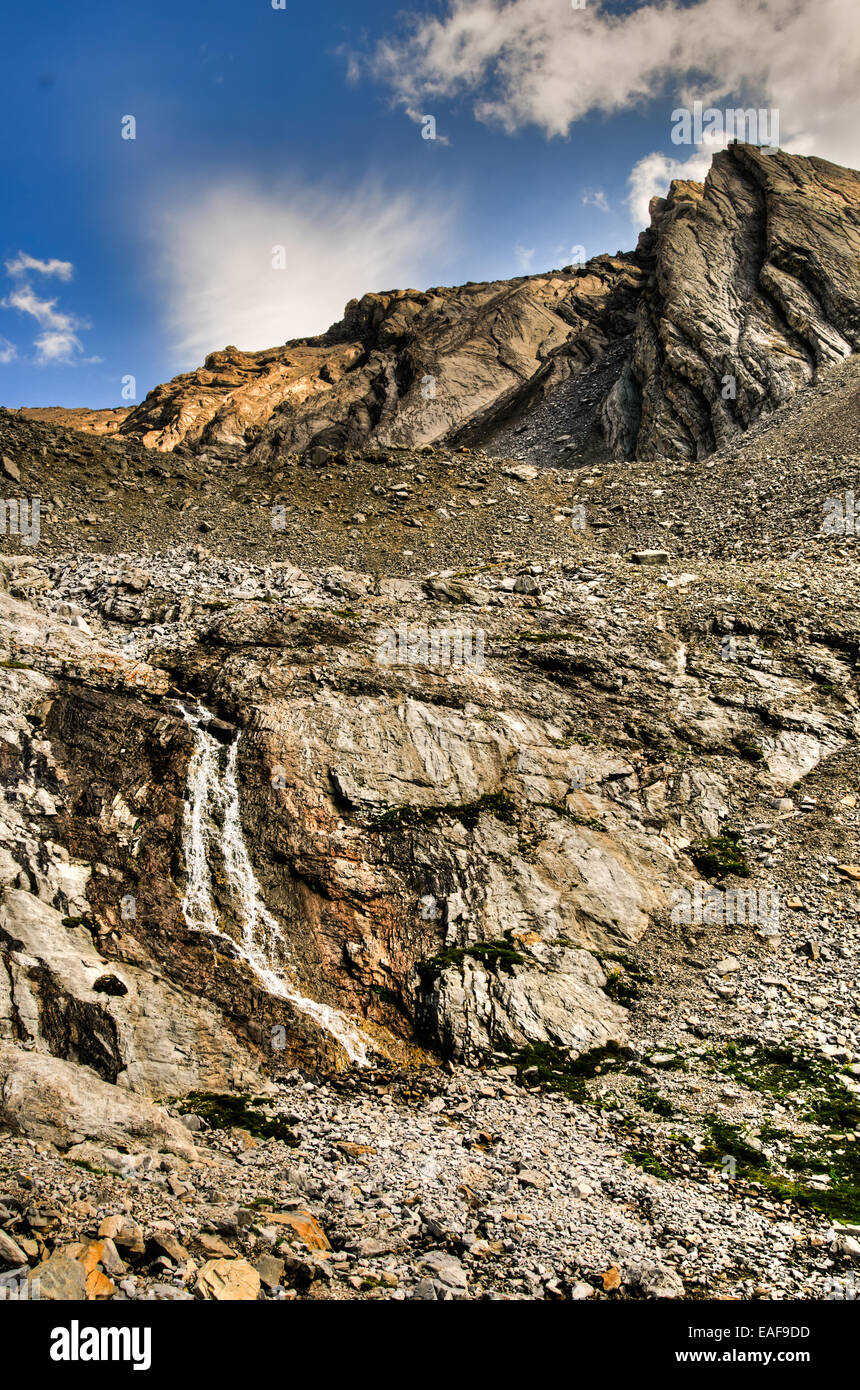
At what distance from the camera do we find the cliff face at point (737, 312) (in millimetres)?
56281

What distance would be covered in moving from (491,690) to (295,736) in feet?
26.3

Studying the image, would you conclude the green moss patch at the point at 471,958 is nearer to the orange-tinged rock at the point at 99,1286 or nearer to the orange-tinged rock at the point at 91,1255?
the orange-tinged rock at the point at 91,1255

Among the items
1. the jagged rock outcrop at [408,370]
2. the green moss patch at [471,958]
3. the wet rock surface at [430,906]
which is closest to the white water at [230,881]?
the wet rock surface at [430,906]

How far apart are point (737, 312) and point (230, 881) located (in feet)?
209

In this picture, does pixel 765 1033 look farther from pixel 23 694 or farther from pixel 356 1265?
pixel 23 694

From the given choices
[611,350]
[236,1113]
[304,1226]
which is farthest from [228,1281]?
[611,350]

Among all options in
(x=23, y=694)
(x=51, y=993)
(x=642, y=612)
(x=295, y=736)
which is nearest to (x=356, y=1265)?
(x=51, y=993)

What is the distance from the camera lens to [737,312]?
2383 inches

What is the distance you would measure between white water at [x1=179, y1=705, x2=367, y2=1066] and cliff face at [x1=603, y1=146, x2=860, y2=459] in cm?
4856

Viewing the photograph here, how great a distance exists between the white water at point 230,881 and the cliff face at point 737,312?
159 feet

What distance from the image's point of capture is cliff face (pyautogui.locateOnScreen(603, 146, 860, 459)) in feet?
185

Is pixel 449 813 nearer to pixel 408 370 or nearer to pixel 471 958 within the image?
pixel 471 958

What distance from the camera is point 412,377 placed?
87062mm

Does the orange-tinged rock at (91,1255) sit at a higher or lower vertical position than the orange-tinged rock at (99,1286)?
higher
